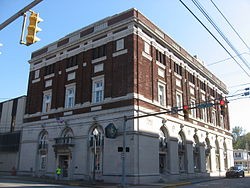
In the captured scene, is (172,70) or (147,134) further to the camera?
(172,70)

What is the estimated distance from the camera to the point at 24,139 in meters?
37.3

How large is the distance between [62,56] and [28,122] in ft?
34.0

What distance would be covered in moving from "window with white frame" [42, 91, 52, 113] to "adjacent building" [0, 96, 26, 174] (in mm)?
6006

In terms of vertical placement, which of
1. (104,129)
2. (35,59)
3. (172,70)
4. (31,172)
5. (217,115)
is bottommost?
(31,172)

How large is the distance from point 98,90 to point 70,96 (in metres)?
4.84

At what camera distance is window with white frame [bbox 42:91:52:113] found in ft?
118

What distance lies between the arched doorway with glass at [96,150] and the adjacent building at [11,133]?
14269 mm

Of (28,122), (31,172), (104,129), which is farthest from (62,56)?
(31,172)

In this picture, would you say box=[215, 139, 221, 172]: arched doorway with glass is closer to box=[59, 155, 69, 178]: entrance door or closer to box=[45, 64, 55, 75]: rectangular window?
box=[59, 155, 69, 178]: entrance door

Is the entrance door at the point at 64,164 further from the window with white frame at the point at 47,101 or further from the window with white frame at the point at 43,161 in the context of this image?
the window with white frame at the point at 47,101

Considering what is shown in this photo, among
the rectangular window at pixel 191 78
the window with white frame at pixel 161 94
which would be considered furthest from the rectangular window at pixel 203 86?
the window with white frame at pixel 161 94

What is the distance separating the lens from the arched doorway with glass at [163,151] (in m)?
29.7

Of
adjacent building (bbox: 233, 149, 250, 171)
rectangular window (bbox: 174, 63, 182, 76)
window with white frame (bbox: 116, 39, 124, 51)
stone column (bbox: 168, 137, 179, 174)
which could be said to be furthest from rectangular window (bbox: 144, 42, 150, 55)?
adjacent building (bbox: 233, 149, 250, 171)

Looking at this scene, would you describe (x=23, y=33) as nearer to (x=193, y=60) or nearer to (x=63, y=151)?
(x=63, y=151)
